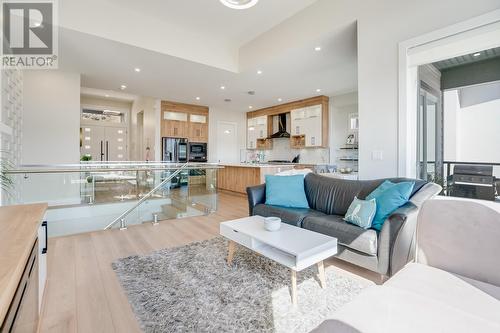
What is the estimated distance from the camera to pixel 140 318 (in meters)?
1.66

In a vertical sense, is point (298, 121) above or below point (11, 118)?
above

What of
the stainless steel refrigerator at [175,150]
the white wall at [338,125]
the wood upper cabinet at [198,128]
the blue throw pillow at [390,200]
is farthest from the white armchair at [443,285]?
the wood upper cabinet at [198,128]

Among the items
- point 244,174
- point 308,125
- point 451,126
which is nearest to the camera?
point 451,126

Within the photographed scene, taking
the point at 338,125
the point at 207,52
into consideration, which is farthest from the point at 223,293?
the point at 338,125

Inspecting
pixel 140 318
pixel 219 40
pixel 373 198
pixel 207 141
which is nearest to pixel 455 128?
pixel 373 198

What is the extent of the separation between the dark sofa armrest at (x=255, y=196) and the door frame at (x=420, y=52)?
172 cm

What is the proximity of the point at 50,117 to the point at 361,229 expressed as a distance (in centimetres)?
604

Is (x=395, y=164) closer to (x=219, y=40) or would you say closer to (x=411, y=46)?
(x=411, y=46)

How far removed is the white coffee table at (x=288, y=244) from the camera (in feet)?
5.87

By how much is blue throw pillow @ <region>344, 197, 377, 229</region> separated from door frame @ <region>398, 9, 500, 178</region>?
848 millimetres

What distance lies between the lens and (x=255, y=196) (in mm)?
3412

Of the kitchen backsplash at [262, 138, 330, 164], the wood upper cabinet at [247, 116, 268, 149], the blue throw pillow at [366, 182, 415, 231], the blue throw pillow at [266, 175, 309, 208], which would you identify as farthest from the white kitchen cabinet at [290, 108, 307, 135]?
the blue throw pillow at [366, 182, 415, 231]

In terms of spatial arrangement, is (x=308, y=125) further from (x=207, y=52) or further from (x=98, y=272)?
(x=98, y=272)

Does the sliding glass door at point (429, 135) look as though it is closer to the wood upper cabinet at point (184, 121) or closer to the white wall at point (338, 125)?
the white wall at point (338, 125)
